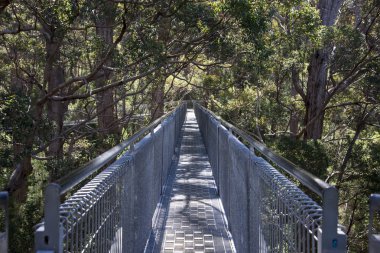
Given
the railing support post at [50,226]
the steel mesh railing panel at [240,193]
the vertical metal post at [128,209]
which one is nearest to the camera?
the railing support post at [50,226]

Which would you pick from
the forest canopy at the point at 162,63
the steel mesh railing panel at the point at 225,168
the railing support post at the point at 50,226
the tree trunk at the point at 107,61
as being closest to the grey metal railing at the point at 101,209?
the railing support post at the point at 50,226

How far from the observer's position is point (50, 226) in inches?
84.9

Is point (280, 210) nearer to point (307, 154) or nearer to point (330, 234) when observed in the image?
point (330, 234)

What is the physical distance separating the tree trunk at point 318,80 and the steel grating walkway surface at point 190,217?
6.58m

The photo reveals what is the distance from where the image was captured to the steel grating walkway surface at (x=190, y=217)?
6.74 metres

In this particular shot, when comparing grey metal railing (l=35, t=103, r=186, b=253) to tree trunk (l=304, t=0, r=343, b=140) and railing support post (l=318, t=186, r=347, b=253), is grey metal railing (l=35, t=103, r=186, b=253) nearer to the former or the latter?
railing support post (l=318, t=186, r=347, b=253)

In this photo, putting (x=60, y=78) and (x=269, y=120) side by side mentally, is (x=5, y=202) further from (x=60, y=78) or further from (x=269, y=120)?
(x=269, y=120)

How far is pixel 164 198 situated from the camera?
962cm

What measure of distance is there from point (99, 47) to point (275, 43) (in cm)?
615

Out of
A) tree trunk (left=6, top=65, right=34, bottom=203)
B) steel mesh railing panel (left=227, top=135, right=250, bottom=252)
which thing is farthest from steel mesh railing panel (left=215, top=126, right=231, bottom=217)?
tree trunk (left=6, top=65, right=34, bottom=203)

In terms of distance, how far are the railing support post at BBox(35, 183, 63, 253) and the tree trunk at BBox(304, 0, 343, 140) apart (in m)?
15.8

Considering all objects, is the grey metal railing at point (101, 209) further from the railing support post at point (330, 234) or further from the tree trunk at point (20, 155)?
the tree trunk at point (20, 155)

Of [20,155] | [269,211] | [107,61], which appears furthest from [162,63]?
[269,211]

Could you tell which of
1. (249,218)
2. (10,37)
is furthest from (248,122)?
(249,218)
